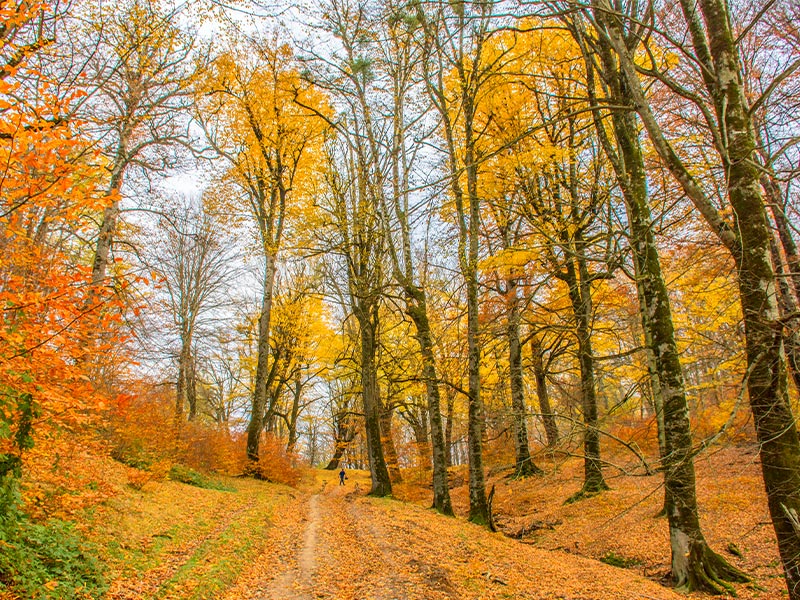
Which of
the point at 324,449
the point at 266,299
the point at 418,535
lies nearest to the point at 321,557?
the point at 418,535

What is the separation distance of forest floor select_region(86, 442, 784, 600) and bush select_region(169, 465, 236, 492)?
2.85 feet

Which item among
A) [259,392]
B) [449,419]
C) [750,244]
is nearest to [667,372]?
[750,244]

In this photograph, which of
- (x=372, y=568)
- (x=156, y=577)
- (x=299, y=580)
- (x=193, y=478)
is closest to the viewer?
(x=156, y=577)

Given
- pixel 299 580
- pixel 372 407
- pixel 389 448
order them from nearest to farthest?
pixel 299 580, pixel 372 407, pixel 389 448

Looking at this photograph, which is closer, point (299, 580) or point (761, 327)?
point (761, 327)

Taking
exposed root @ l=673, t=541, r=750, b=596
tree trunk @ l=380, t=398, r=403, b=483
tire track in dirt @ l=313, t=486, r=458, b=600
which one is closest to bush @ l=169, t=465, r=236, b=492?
tire track in dirt @ l=313, t=486, r=458, b=600

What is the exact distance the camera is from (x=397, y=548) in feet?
22.4

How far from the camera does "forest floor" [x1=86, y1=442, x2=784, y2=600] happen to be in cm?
512

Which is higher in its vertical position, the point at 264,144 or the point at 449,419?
the point at 264,144

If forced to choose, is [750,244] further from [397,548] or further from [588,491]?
[588,491]

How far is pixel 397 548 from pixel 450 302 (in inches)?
217

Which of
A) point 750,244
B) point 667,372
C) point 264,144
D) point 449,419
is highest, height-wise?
point 264,144

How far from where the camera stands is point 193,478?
38.3 ft

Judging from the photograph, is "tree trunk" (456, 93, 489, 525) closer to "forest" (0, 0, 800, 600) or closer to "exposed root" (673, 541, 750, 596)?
"forest" (0, 0, 800, 600)
